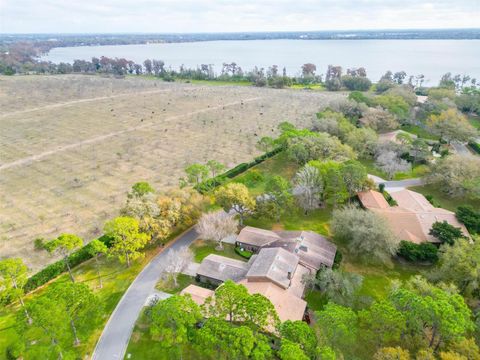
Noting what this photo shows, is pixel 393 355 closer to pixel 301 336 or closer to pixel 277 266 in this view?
pixel 301 336

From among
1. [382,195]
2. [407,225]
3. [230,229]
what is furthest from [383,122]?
[230,229]

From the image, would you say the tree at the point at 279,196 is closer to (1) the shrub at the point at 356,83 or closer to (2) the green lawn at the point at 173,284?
(2) the green lawn at the point at 173,284

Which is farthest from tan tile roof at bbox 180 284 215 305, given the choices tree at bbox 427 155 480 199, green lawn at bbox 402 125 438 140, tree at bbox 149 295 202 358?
green lawn at bbox 402 125 438 140

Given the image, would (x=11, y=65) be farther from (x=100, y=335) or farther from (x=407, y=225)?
(x=407, y=225)

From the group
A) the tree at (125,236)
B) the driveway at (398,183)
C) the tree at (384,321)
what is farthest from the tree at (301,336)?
the driveway at (398,183)

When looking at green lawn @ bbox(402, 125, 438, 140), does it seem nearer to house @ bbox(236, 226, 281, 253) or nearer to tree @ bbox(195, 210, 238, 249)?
house @ bbox(236, 226, 281, 253)

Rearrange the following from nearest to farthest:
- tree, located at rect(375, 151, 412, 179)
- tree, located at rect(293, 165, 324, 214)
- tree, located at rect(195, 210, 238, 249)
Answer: tree, located at rect(195, 210, 238, 249) → tree, located at rect(293, 165, 324, 214) → tree, located at rect(375, 151, 412, 179)
